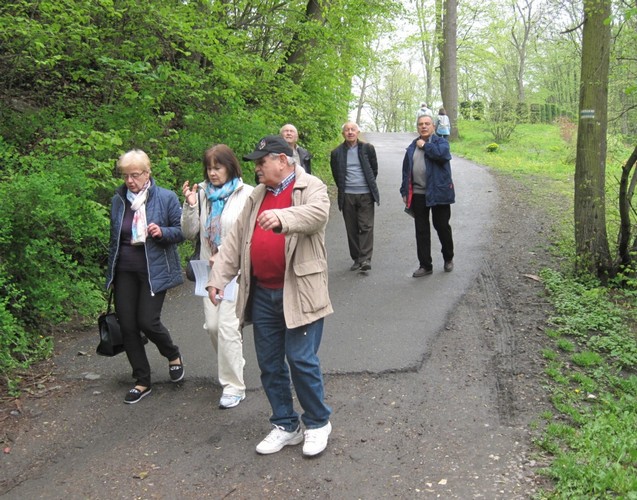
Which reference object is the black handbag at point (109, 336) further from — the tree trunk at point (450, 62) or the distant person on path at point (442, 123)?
the tree trunk at point (450, 62)

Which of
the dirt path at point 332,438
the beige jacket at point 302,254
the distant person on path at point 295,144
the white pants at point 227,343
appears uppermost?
the distant person on path at point 295,144

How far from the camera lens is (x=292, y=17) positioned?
424 inches

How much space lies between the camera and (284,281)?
3641 mm

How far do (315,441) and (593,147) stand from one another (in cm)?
541

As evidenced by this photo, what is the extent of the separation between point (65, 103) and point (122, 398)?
5.12 metres

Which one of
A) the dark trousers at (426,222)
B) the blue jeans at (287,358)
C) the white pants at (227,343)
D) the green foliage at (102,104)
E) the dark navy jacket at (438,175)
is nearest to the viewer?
the blue jeans at (287,358)

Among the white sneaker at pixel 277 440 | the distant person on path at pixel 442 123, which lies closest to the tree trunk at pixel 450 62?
the distant person on path at pixel 442 123

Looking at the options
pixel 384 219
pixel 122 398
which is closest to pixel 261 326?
pixel 122 398

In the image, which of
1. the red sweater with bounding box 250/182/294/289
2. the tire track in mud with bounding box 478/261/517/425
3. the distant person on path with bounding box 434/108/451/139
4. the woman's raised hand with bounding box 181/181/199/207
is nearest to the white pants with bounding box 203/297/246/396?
the woman's raised hand with bounding box 181/181/199/207

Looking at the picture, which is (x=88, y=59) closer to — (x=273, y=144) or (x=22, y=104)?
(x=22, y=104)

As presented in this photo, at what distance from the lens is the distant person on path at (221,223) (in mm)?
4527

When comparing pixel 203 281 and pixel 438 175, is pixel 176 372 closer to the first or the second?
pixel 203 281

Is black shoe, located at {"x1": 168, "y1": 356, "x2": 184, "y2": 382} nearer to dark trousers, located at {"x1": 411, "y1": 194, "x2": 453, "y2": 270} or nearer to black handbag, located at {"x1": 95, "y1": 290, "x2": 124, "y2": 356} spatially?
black handbag, located at {"x1": 95, "y1": 290, "x2": 124, "y2": 356}

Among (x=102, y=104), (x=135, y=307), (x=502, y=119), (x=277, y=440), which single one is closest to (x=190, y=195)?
(x=135, y=307)
